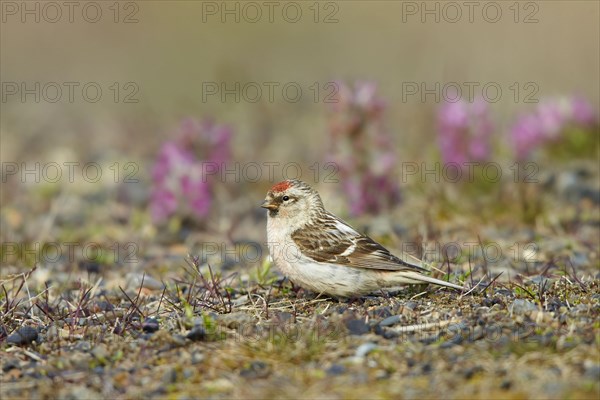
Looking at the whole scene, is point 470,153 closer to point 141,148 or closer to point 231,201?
point 231,201

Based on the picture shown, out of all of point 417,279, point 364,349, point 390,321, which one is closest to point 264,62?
point 417,279

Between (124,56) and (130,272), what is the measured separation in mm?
16260

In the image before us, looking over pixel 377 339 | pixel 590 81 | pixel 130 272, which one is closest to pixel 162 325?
pixel 377 339

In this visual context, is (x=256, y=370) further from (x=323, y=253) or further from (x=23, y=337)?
(x=323, y=253)

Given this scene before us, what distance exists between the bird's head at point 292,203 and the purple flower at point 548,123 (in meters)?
4.49

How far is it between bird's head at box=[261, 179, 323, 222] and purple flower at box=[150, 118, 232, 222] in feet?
9.68

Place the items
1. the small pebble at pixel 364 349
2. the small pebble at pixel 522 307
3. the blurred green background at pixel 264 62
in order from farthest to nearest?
the blurred green background at pixel 264 62 → the small pebble at pixel 522 307 → the small pebble at pixel 364 349

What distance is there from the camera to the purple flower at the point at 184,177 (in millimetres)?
10188

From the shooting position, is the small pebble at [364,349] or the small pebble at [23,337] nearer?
the small pebble at [364,349]

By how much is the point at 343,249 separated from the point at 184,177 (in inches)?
146

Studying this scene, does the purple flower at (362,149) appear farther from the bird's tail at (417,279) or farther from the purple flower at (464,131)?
the bird's tail at (417,279)

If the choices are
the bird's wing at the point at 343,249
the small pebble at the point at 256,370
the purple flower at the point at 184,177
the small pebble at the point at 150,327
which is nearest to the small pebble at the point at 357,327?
the small pebble at the point at 256,370

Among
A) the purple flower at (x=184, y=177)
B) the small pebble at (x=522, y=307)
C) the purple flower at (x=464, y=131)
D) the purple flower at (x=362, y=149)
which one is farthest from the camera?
the purple flower at (x=464, y=131)

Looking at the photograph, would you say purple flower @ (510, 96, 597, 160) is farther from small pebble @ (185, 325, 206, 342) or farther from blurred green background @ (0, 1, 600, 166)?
small pebble @ (185, 325, 206, 342)
